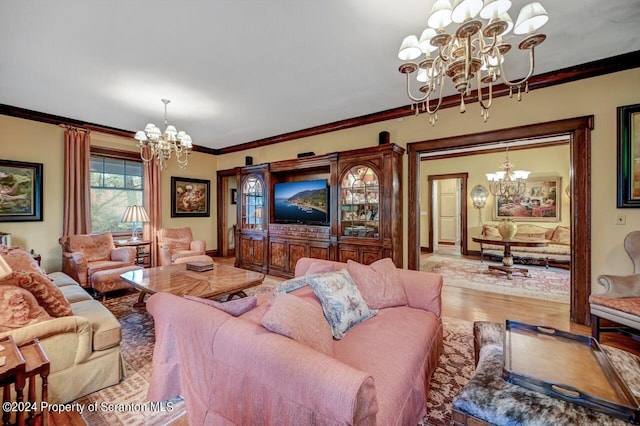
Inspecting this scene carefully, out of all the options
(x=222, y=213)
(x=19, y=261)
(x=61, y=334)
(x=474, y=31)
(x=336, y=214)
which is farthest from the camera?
(x=222, y=213)

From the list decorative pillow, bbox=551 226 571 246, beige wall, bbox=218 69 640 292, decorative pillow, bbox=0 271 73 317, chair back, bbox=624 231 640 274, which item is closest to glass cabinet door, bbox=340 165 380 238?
beige wall, bbox=218 69 640 292

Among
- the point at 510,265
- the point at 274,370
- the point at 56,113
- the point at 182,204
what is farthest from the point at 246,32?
Result: the point at 510,265

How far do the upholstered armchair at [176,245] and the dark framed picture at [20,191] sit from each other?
1.78m

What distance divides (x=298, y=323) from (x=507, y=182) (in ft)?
24.3

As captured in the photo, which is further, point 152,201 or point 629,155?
point 152,201

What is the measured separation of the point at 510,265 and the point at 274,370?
6.19 m

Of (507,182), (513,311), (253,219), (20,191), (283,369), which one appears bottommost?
(513,311)

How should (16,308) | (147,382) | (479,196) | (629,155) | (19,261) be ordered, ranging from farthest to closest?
(479,196) → (629,155) → (19,261) → (147,382) → (16,308)

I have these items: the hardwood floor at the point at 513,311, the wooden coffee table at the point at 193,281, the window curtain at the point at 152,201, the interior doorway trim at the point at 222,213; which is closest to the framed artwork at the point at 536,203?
the hardwood floor at the point at 513,311

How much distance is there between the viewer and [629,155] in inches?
110

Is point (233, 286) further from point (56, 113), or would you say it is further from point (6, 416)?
point (56, 113)

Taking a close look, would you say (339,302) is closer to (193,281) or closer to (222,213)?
(193,281)

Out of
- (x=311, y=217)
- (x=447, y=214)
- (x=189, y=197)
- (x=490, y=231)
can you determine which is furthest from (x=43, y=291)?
(x=447, y=214)

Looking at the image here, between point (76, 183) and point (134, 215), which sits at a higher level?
point (76, 183)
